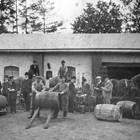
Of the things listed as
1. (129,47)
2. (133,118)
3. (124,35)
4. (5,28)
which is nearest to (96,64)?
(129,47)

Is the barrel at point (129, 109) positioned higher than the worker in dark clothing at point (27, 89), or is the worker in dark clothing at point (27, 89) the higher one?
the worker in dark clothing at point (27, 89)

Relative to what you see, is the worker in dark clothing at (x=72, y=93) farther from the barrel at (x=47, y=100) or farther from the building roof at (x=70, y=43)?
the building roof at (x=70, y=43)

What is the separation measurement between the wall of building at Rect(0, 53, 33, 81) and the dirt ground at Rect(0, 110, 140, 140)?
7389mm

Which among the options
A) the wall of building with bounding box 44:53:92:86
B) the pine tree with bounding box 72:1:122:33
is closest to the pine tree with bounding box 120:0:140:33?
the pine tree with bounding box 72:1:122:33

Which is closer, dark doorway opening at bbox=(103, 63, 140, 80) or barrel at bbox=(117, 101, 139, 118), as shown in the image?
barrel at bbox=(117, 101, 139, 118)

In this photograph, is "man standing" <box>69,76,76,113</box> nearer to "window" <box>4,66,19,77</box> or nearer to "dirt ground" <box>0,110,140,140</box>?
"dirt ground" <box>0,110,140,140</box>

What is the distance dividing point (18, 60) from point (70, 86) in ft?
22.7

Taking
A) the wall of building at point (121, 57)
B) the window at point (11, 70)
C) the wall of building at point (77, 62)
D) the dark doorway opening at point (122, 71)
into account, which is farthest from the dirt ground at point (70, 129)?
the dark doorway opening at point (122, 71)

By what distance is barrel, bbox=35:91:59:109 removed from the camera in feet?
37.8

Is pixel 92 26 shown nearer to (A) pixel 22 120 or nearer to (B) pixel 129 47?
(B) pixel 129 47

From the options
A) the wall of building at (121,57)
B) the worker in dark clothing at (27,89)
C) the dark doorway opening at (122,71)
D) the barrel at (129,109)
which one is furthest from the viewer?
the dark doorway opening at (122,71)

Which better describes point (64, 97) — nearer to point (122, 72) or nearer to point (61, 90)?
point (61, 90)

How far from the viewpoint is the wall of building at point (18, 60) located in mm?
19703

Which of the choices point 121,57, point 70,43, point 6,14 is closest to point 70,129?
point 121,57
